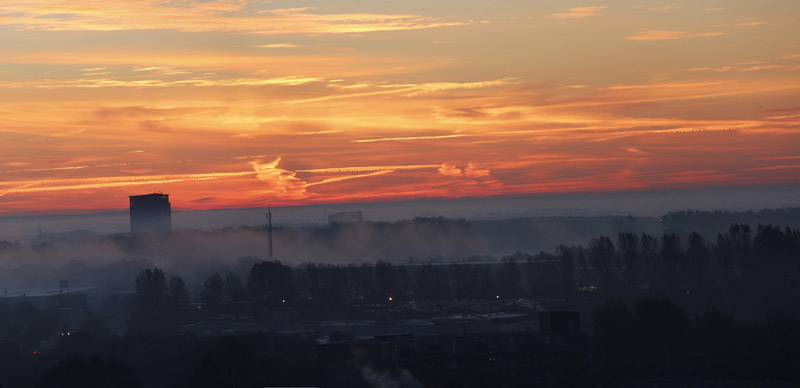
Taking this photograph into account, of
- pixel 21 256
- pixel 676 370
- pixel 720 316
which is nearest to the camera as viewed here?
pixel 676 370

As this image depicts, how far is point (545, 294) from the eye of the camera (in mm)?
76812

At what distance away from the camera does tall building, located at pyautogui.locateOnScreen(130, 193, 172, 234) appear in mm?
170000

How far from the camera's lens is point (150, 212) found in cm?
17088

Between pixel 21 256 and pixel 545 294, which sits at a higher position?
pixel 21 256

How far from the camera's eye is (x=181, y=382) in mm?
41844

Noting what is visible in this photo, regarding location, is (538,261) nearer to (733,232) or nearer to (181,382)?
(733,232)

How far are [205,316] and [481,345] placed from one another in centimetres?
3928

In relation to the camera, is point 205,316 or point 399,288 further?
point 399,288

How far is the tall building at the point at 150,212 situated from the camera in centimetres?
17000

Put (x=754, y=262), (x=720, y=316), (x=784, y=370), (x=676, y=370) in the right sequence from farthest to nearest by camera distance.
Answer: (x=754, y=262), (x=720, y=316), (x=676, y=370), (x=784, y=370)

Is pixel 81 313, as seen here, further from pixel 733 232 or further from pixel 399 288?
pixel 733 232

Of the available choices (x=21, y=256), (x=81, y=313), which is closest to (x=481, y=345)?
(x=81, y=313)

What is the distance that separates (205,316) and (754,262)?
3806 centimetres

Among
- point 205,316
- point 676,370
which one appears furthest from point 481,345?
point 205,316
